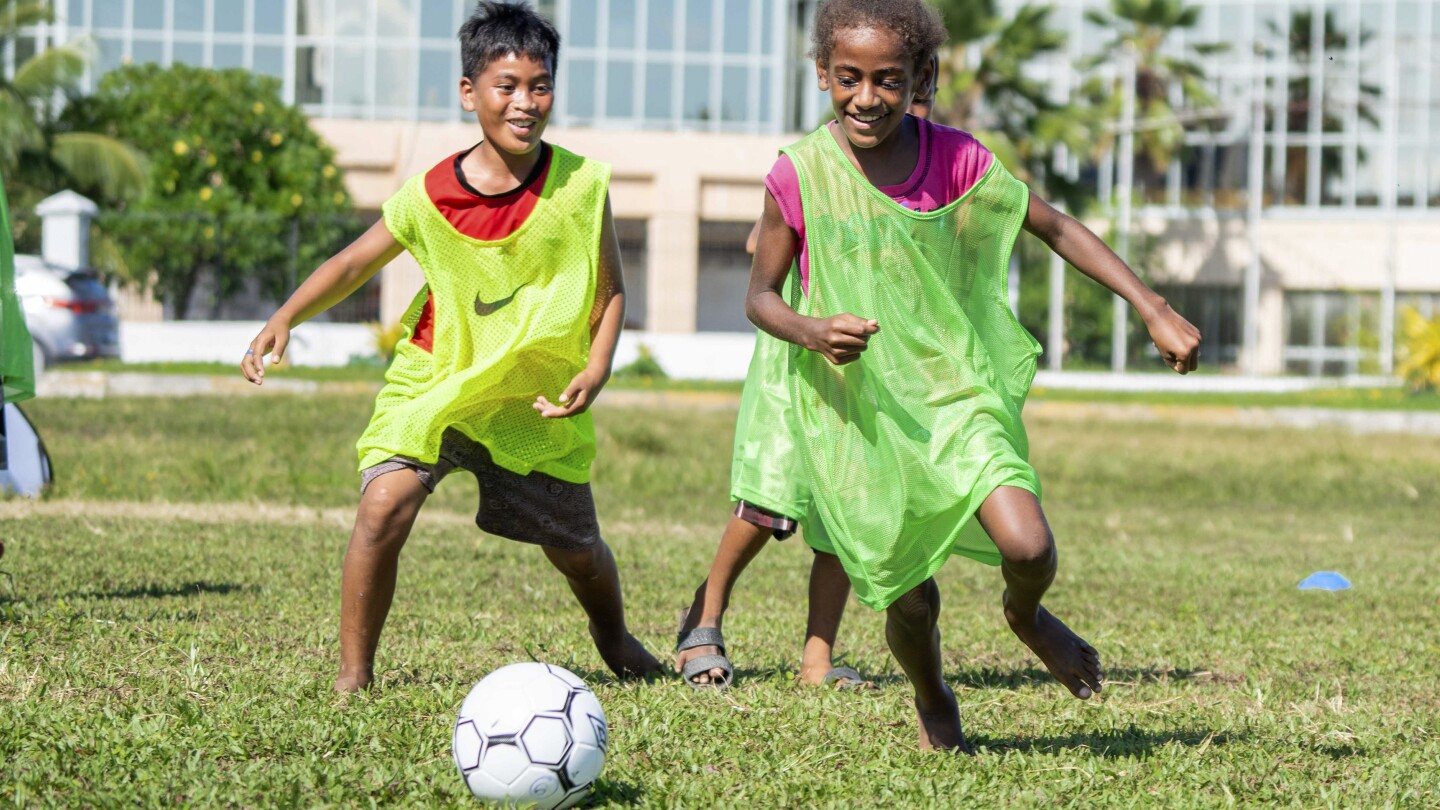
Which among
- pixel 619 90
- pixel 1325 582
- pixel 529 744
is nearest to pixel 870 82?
pixel 529 744

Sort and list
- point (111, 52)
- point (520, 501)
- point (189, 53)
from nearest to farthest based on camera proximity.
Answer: point (520, 501), point (111, 52), point (189, 53)

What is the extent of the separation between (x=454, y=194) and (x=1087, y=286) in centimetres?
3045

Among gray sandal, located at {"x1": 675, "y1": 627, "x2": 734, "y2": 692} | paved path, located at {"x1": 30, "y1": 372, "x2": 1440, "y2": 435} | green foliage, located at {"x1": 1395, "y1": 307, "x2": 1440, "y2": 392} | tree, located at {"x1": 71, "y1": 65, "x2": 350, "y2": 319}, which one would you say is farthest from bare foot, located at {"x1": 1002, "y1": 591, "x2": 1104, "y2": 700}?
tree, located at {"x1": 71, "y1": 65, "x2": 350, "y2": 319}

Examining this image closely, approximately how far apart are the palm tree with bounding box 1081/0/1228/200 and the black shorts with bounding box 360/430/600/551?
33.7 meters

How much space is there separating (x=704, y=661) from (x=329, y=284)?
1516 millimetres

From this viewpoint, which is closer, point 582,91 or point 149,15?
point 149,15

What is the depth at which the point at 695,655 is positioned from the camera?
5.05m

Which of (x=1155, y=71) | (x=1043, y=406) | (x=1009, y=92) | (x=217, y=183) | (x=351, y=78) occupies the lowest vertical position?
(x=1043, y=406)

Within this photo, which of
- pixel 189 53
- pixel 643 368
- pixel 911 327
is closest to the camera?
pixel 911 327

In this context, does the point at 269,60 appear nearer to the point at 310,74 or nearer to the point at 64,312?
the point at 310,74

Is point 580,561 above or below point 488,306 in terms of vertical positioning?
below

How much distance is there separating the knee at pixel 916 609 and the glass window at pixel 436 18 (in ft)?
104

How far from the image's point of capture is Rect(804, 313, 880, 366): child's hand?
3.53 meters

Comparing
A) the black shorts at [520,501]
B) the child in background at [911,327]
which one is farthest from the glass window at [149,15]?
the child in background at [911,327]
